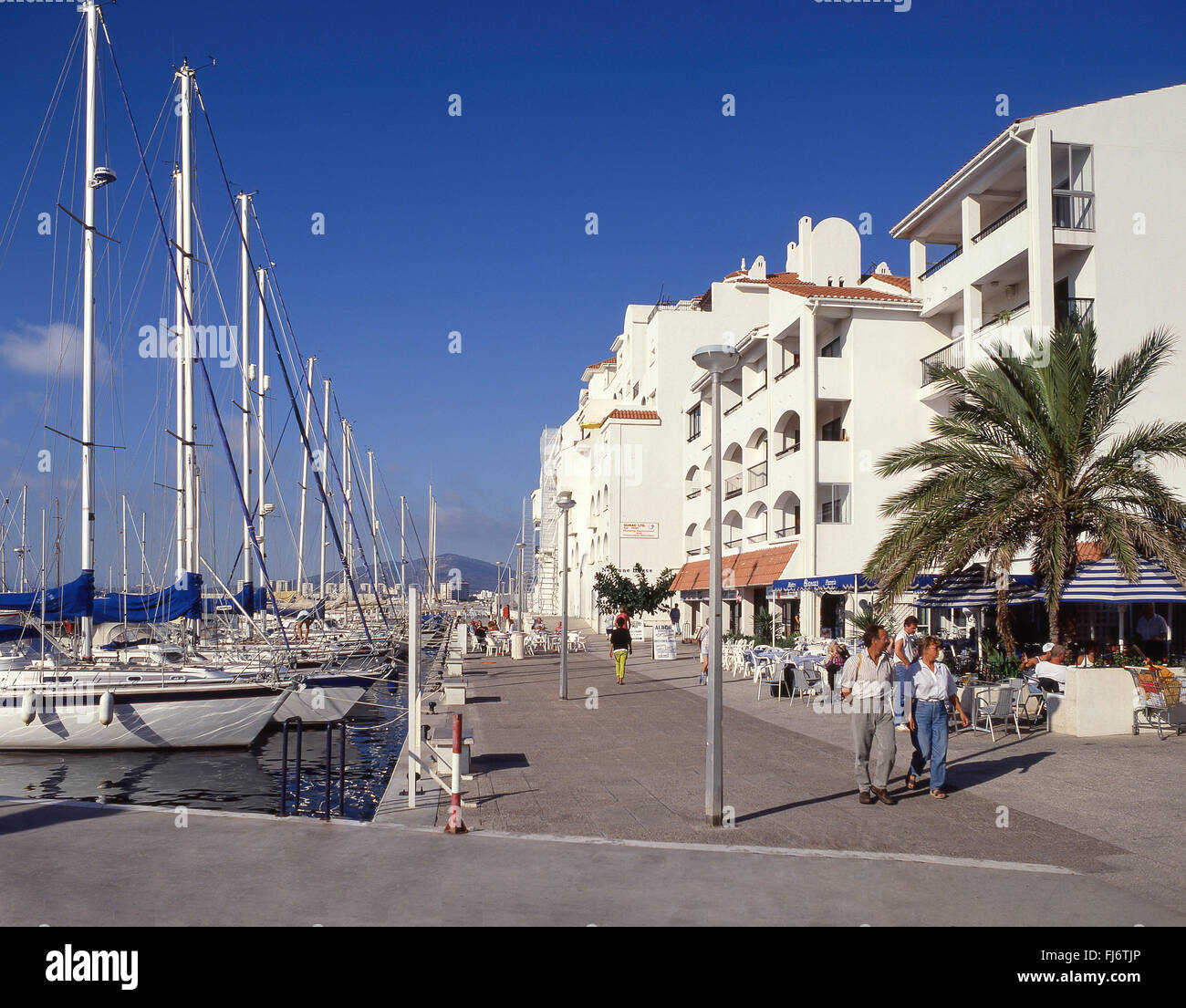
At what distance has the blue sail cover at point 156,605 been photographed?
22.8 meters

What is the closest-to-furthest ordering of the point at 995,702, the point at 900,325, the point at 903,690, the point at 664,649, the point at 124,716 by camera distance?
the point at 903,690 → the point at 995,702 → the point at 124,716 → the point at 900,325 → the point at 664,649

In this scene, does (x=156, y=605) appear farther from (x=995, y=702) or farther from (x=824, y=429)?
(x=824, y=429)

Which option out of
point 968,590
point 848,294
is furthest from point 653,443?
point 968,590

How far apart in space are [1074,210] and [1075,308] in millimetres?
2524

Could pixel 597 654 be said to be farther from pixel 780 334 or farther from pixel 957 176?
pixel 957 176

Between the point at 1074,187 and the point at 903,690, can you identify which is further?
the point at 1074,187

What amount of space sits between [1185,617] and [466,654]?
25340 millimetres

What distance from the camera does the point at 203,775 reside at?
59.3 ft

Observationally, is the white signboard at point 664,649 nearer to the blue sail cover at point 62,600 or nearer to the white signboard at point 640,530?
the white signboard at point 640,530

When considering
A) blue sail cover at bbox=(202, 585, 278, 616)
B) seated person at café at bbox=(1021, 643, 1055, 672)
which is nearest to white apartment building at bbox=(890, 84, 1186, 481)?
seated person at café at bbox=(1021, 643, 1055, 672)

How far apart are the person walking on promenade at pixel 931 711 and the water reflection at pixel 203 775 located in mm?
6901

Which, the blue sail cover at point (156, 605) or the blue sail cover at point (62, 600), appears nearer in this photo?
the blue sail cover at point (62, 600)

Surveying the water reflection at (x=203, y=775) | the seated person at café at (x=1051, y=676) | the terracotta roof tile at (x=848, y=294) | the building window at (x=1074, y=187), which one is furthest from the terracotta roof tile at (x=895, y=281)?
the water reflection at (x=203, y=775)
